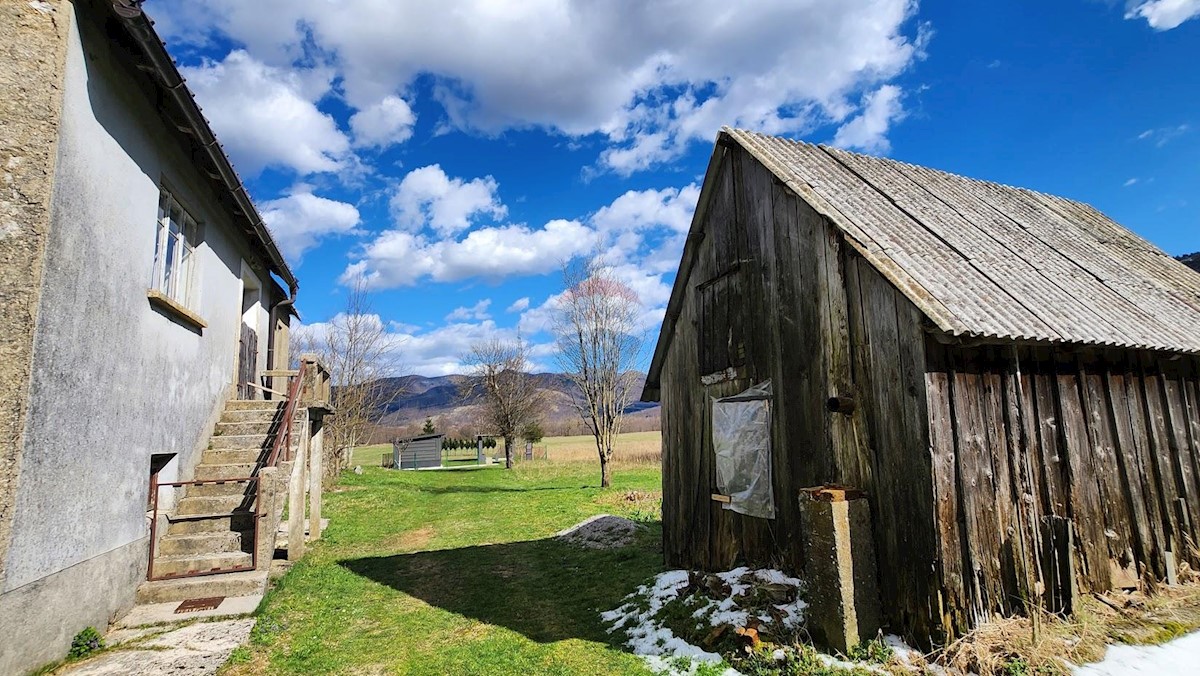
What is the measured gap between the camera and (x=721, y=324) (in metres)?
8.47

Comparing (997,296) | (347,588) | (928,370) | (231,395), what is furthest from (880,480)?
(231,395)

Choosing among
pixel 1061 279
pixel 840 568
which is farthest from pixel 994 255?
pixel 840 568

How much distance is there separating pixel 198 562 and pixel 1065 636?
9166 mm

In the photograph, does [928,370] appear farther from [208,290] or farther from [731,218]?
[208,290]

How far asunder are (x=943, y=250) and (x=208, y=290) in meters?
10.6

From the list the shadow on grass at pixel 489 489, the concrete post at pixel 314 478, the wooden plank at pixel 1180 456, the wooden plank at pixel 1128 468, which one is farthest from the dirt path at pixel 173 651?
the shadow on grass at pixel 489 489

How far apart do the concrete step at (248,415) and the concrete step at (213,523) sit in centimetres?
258

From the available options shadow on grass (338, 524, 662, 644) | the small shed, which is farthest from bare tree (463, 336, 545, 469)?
shadow on grass (338, 524, 662, 644)

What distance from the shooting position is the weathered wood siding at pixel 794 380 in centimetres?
529

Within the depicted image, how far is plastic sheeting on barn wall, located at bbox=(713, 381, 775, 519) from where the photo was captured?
7266 millimetres

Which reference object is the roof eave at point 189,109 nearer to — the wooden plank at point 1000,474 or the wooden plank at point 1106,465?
the wooden plank at point 1000,474

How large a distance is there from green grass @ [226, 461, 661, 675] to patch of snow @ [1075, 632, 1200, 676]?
3.70 metres

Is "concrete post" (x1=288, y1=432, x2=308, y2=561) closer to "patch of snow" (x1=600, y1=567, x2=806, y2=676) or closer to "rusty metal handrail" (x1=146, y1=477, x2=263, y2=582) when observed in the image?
"rusty metal handrail" (x1=146, y1=477, x2=263, y2=582)

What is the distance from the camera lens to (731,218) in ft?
27.7
